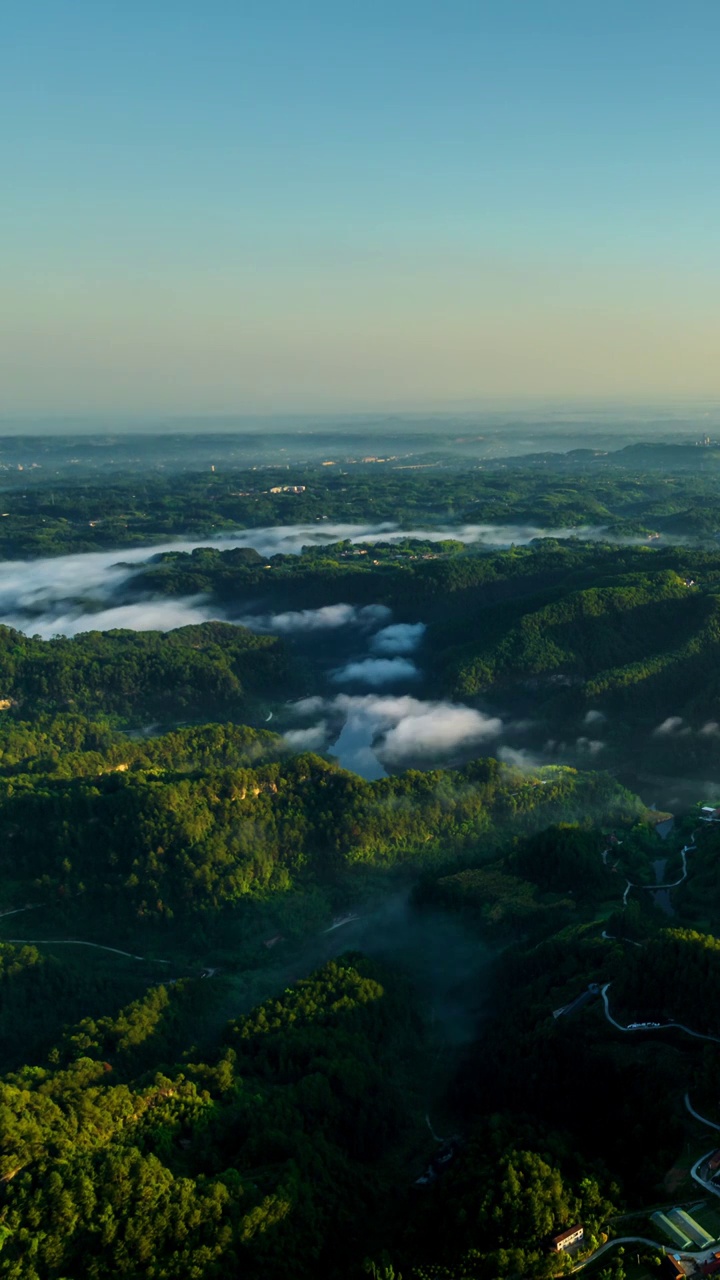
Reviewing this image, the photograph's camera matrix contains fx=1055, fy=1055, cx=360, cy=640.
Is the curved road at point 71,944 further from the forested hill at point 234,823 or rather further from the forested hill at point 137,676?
the forested hill at point 137,676

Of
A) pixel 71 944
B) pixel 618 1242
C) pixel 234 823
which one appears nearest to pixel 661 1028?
pixel 618 1242

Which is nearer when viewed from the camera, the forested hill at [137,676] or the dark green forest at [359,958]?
the dark green forest at [359,958]

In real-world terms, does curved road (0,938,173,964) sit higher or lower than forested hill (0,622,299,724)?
lower

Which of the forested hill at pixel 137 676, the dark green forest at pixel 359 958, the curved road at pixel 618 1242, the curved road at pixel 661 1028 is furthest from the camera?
the forested hill at pixel 137 676

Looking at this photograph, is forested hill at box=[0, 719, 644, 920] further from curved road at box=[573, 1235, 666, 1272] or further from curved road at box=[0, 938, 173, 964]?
curved road at box=[573, 1235, 666, 1272]

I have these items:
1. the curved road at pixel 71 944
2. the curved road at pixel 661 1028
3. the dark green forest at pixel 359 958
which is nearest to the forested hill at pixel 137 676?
the dark green forest at pixel 359 958

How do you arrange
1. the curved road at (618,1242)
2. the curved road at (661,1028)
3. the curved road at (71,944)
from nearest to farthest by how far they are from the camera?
the curved road at (618,1242) → the curved road at (661,1028) → the curved road at (71,944)

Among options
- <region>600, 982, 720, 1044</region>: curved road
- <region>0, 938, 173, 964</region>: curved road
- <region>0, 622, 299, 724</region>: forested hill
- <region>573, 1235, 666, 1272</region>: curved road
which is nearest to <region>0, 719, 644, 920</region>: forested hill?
<region>0, 938, 173, 964</region>: curved road

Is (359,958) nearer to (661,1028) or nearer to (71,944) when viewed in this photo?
(661,1028)

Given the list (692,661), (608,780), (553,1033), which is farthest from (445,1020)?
(692,661)

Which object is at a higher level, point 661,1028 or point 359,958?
point 661,1028

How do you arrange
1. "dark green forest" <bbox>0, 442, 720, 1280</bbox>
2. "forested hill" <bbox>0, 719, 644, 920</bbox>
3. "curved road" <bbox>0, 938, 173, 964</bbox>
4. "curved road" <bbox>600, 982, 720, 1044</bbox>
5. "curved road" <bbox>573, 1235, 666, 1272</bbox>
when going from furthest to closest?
"forested hill" <bbox>0, 719, 644, 920</bbox> < "curved road" <bbox>0, 938, 173, 964</bbox> < "curved road" <bbox>600, 982, 720, 1044</bbox> < "dark green forest" <bbox>0, 442, 720, 1280</bbox> < "curved road" <bbox>573, 1235, 666, 1272</bbox>
